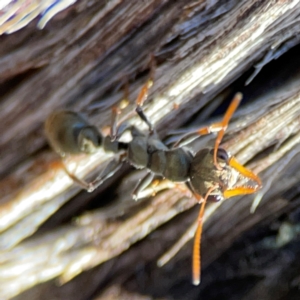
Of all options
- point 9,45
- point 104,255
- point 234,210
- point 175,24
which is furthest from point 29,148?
point 234,210

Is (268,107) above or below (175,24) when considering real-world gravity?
below

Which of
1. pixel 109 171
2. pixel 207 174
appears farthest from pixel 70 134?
pixel 207 174

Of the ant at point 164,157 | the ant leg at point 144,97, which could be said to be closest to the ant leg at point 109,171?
the ant at point 164,157

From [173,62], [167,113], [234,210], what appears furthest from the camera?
[234,210]

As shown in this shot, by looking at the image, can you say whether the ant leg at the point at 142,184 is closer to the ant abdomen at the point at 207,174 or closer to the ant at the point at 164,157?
the ant at the point at 164,157

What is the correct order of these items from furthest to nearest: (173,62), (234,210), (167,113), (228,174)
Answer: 1. (234,210)
2. (167,113)
3. (173,62)
4. (228,174)

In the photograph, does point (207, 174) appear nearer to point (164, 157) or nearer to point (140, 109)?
point (164, 157)

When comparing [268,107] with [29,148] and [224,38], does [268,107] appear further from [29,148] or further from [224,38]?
[29,148]
